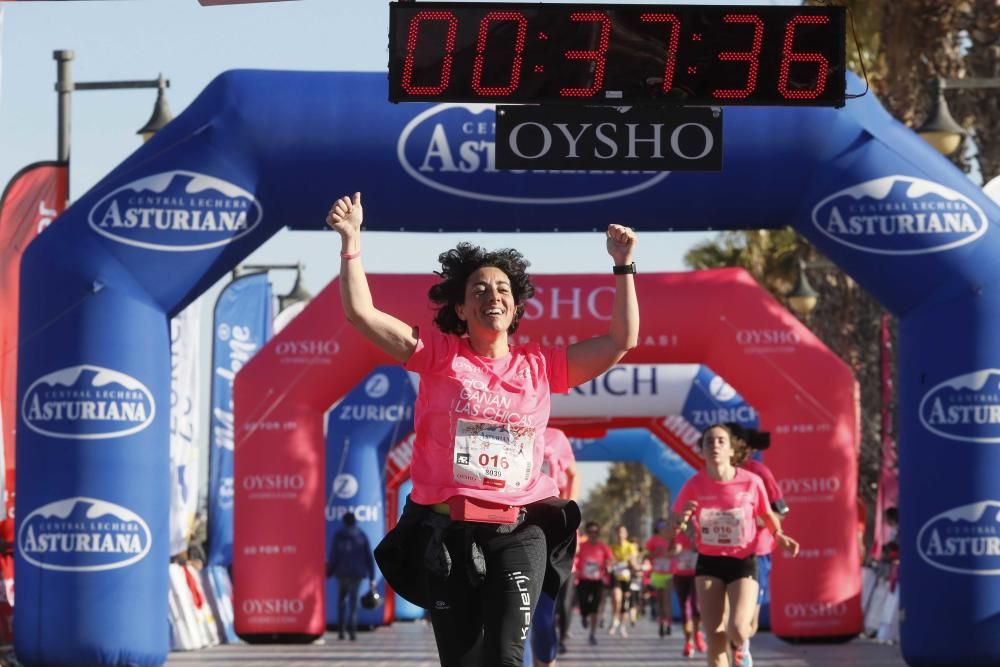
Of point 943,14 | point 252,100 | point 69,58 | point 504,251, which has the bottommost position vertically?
point 504,251

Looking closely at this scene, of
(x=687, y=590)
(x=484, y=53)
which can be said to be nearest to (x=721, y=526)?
(x=484, y=53)

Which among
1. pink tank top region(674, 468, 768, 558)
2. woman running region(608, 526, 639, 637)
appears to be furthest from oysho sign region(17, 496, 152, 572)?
woman running region(608, 526, 639, 637)

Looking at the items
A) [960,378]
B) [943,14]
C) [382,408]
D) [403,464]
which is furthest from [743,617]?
[403,464]

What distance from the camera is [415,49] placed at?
30.9ft

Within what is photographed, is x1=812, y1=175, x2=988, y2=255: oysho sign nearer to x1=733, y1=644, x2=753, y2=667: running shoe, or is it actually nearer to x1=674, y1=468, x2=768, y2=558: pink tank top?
x1=674, y1=468, x2=768, y2=558: pink tank top

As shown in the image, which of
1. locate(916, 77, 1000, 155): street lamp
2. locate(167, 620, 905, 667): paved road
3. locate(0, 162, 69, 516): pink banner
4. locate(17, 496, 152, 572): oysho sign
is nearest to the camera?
locate(17, 496, 152, 572): oysho sign

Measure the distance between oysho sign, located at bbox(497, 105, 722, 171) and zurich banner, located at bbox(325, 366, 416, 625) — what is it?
601 inches

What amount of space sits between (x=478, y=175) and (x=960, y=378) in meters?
3.59

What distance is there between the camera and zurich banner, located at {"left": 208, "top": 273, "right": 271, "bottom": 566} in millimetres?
22156

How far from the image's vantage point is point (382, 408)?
26.0 m

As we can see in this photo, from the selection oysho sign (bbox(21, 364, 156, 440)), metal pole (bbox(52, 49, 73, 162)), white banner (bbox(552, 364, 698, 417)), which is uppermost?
metal pole (bbox(52, 49, 73, 162))

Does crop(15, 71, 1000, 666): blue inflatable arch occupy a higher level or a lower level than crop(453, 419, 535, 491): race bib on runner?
higher

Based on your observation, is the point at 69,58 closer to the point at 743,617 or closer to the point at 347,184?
the point at 347,184

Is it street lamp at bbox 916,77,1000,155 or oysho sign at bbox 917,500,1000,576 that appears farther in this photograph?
street lamp at bbox 916,77,1000,155
